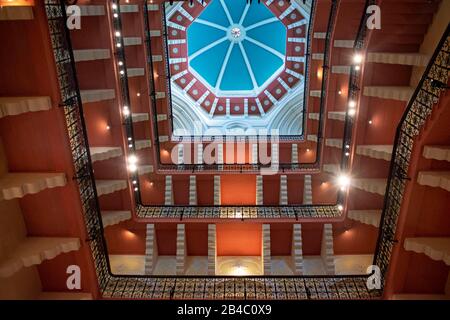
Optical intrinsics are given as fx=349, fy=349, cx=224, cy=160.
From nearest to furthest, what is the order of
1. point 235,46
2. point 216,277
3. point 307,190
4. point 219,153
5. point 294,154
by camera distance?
point 216,277
point 307,190
point 294,154
point 219,153
point 235,46

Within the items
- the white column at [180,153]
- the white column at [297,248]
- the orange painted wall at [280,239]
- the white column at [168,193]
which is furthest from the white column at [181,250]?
the white column at [180,153]

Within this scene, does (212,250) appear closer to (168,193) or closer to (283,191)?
(168,193)

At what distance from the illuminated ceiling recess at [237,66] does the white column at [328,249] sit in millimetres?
7715

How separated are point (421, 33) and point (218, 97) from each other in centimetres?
1524

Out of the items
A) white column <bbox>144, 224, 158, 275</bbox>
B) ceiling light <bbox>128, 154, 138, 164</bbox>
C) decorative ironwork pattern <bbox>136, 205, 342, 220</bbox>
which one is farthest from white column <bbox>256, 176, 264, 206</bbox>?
ceiling light <bbox>128, 154, 138, 164</bbox>

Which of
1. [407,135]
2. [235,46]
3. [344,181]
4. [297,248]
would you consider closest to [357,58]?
[407,135]

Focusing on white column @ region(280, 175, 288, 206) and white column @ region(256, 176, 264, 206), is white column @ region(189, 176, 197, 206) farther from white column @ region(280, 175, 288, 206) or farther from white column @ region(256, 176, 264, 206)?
white column @ region(280, 175, 288, 206)

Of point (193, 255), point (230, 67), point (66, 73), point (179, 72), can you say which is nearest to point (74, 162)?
point (66, 73)

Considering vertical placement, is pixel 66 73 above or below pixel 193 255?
above

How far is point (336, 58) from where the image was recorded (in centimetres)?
1328

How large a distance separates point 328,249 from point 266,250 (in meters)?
2.40

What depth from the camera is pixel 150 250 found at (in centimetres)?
1341

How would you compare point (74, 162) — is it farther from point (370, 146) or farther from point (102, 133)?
point (370, 146)

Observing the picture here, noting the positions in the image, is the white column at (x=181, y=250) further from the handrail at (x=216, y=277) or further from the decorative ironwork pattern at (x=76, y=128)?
the decorative ironwork pattern at (x=76, y=128)
